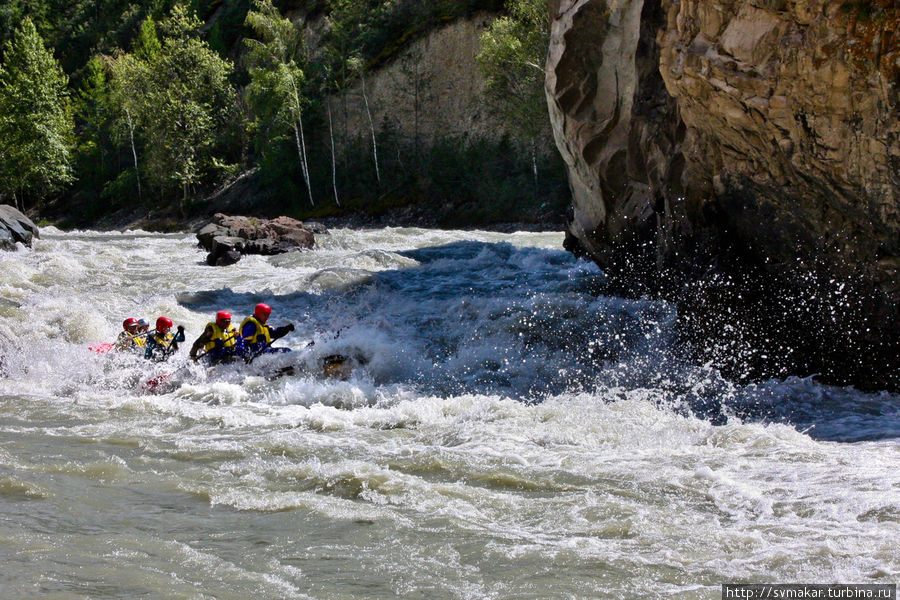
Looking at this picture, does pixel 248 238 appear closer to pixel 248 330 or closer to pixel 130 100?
pixel 248 330

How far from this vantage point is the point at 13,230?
19.7m

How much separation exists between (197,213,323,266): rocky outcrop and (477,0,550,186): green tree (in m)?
9.35

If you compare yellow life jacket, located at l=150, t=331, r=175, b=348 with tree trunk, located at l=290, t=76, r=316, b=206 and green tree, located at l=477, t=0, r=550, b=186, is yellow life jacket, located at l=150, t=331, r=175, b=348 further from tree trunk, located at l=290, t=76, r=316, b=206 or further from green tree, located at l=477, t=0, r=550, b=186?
tree trunk, located at l=290, t=76, r=316, b=206

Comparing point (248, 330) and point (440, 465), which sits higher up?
point (248, 330)

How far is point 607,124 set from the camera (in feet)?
41.2

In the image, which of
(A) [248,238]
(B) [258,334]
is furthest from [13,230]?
(B) [258,334]

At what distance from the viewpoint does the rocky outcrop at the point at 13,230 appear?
62.4 ft

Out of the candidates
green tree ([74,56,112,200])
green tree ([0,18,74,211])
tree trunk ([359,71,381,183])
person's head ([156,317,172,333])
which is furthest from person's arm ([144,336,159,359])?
green tree ([74,56,112,200])

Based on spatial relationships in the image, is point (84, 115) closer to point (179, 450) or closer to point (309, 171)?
point (309, 171)

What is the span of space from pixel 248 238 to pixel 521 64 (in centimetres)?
1134

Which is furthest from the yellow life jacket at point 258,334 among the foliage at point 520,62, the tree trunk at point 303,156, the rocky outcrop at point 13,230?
the tree trunk at point 303,156

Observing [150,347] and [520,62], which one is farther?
[520,62]

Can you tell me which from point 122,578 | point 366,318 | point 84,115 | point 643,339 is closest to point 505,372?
point 643,339

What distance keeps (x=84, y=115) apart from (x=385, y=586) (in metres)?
48.8
